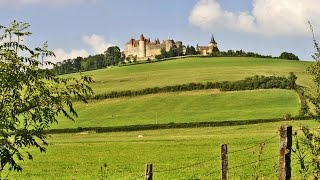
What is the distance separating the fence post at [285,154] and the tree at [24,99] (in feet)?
15.1

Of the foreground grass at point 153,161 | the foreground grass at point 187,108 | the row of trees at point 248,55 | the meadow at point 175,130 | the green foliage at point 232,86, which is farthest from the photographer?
the row of trees at point 248,55

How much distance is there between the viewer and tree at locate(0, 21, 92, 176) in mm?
9438

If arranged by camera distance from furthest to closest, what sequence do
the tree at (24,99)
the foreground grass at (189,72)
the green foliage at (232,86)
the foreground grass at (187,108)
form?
1. the foreground grass at (189,72)
2. the green foliage at (232,86)
3. the foreground grass at (187,108)
4. the tree at (24,99)

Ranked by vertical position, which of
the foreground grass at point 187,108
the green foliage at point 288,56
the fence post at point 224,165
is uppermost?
the green foliage at point 288,56

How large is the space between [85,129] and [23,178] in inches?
1978

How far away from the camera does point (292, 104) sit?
87875 mm

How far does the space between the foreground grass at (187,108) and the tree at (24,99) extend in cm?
7012

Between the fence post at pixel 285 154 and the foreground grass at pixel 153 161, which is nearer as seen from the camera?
the fence post at pixel 285 154

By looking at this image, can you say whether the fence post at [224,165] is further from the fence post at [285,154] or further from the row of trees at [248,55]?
the row of trees at [248,55]

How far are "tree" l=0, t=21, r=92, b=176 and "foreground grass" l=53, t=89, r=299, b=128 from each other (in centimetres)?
7012

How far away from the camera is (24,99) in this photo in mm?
9891

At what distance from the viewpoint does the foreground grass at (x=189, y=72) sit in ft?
392

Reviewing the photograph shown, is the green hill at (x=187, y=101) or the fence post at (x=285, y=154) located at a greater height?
the fence post at (x=285, y=154)

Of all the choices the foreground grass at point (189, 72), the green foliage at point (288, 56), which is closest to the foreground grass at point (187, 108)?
the foreground grass at point (189, 72)
